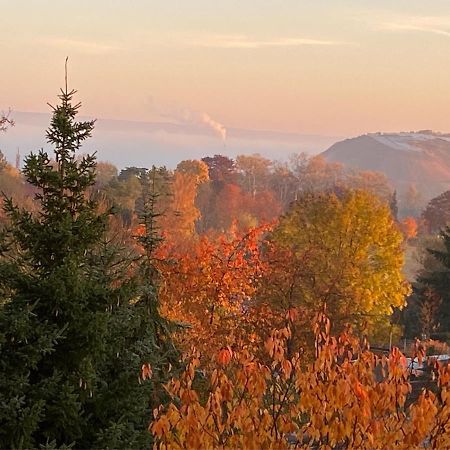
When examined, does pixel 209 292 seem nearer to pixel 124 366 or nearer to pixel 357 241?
pixel 124 366

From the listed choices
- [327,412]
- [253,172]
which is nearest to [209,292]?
[327,412]

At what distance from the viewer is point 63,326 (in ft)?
34.7

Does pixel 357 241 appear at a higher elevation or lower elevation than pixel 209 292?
higher

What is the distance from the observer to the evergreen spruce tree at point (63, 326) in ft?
33.3

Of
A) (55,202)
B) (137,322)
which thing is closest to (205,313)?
(137,322)

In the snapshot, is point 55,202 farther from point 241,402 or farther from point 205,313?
point 205,313

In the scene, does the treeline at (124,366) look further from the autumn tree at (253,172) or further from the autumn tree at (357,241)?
the autumn tree at (253,172)

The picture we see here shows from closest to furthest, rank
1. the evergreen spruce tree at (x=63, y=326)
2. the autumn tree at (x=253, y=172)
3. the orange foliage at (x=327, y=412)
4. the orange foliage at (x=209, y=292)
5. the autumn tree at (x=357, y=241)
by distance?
the orange foliage at (x=327, y=412) < the evergreen spruce tree at (x=63, y=326) < the orange foliage at (x=209, y=292) < the autumn tree at (x=357, y=241) < the autumn tree at (x=253, y=172)

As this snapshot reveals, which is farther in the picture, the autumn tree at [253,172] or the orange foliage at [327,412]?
the autumn tree at [253,172]

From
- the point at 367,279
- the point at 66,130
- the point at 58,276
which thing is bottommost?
the point at 367,279

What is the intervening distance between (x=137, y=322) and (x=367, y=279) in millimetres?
24828

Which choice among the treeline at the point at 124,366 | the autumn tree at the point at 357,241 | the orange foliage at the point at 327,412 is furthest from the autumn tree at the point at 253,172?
the orange foliage at the point at 327,412

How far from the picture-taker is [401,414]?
24.7 ft

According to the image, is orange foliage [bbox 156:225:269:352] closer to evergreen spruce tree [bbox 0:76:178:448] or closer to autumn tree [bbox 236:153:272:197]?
→ evergreen spruce tree [bbox 0:76:178:448]
